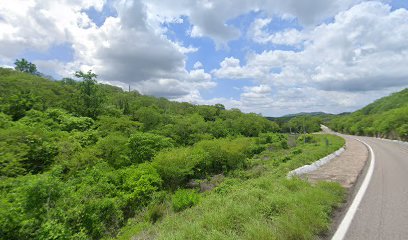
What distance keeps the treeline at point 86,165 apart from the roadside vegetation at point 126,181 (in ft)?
0.20

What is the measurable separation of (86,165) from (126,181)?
4.76 metres

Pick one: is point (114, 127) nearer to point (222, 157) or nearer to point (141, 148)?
point (141, 148)

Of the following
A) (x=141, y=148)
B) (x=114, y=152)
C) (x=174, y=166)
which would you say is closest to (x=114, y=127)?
(x=141, y=148)

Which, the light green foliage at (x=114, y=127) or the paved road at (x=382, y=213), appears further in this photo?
the light green foliage at (x=114, y=127)

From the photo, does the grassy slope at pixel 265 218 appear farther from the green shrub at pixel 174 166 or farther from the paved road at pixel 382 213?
the green shrub at pixel 174 166

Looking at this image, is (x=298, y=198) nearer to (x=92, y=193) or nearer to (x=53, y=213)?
(x=53, y=213)

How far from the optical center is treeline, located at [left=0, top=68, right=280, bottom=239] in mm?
10508

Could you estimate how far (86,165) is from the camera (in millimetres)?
22453

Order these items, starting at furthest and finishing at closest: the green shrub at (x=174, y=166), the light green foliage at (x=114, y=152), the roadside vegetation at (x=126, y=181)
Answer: the light green foliage at (x=114, y=152), the green shrub at (x=174, y=166), the roadside vegetation at (x=126, y=181)

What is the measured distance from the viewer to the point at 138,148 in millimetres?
28266

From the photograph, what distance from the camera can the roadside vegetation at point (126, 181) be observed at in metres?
6.70

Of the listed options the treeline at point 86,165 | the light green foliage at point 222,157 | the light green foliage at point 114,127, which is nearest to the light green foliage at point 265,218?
the treeline at point 86,165

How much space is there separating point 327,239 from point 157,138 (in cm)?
2658

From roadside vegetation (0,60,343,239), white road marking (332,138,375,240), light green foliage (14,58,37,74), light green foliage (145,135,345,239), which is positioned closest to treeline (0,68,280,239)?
roadside vegetation (0,60,343,239)
